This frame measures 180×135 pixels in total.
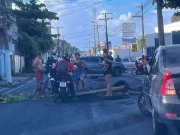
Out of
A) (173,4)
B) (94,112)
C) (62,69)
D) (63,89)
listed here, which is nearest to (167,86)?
(94,112)

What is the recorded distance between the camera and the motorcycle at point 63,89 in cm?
Result: 1535

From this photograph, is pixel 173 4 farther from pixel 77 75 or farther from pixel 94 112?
pixel 94 112

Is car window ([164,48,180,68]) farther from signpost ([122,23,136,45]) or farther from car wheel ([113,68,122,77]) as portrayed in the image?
signpost ([122,23,136,45])

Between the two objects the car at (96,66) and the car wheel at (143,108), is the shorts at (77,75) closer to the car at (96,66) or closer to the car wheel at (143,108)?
the car wheel at (143,108)

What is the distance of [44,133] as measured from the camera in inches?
380

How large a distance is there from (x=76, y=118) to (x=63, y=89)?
386 centimetres

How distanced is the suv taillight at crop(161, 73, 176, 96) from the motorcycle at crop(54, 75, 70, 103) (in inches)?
320

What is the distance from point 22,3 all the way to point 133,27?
28.8 meters

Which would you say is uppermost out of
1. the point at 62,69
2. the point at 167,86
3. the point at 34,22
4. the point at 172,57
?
the point at 34,22

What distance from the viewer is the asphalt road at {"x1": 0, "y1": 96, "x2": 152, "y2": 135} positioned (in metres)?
9.77

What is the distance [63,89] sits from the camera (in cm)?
1534

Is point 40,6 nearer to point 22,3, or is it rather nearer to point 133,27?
point 22,3

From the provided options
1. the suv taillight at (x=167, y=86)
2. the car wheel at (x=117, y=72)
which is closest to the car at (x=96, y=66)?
the car wheel at (x=117, y=72)

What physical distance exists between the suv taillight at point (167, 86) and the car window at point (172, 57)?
59 centimetres
